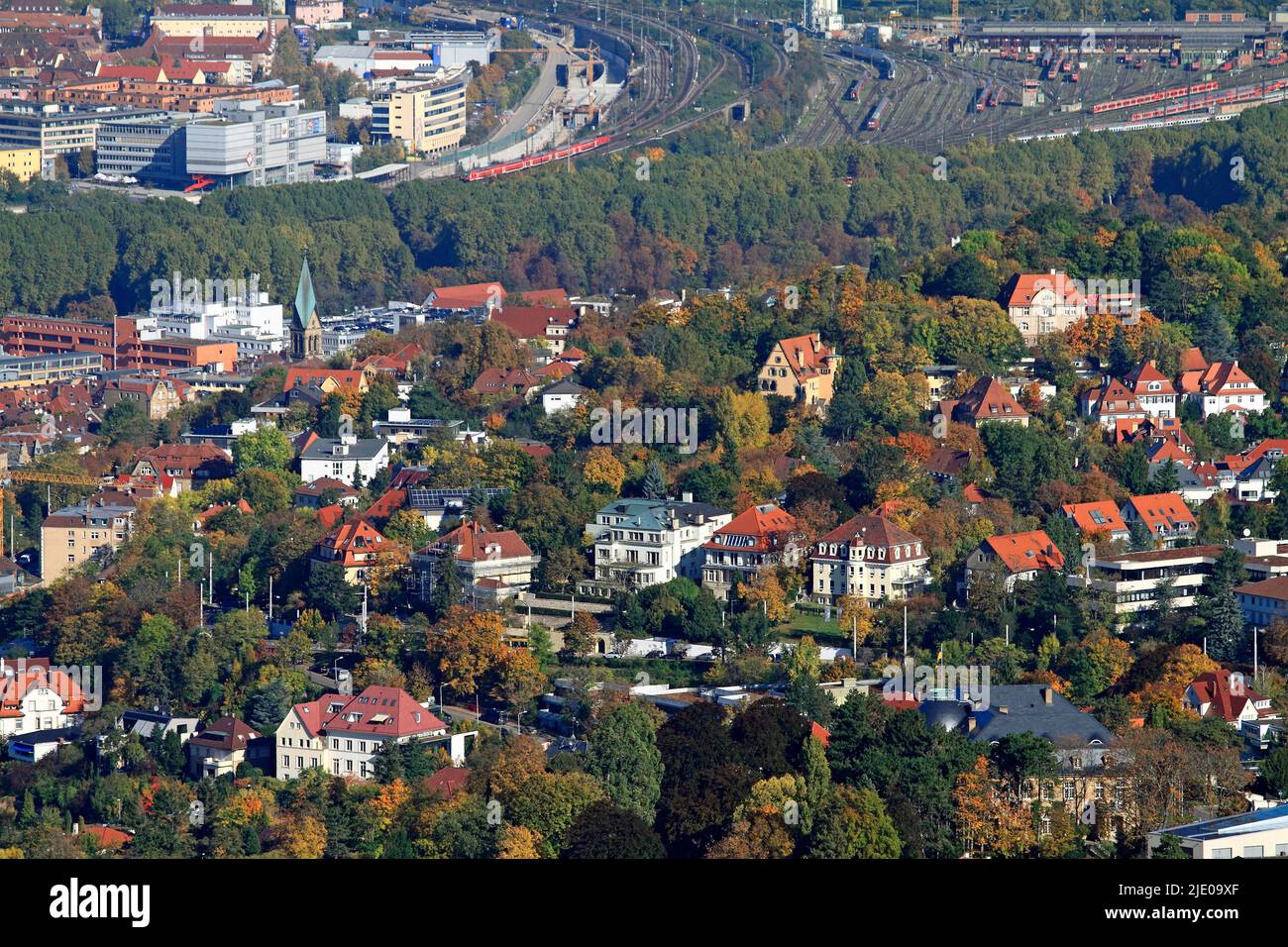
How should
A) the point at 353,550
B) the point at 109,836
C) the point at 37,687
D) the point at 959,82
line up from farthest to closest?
the point at 959,82 < the point at 353,550 < the point at 37,687 < the point at 109,836

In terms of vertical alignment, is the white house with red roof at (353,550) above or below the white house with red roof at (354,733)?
above

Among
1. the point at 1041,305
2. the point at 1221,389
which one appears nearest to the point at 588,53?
the point at 1041,305

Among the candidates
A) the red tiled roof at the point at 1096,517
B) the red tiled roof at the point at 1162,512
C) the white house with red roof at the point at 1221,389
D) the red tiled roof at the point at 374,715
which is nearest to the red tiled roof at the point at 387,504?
the red tiled roof at the point at 374,715

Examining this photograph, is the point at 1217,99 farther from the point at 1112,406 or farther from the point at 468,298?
the point at 1112,406

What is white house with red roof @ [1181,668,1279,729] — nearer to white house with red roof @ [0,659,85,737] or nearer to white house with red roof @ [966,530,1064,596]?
white house with red roof @ [966,530,1064,596]

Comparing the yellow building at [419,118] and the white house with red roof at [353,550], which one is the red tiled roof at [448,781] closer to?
the white house with red roof at [353,550]

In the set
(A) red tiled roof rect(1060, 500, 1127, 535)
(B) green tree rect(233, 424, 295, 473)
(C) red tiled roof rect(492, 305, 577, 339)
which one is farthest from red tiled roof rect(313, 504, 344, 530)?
(C) red tiled roof rect(492, 305, 577, 339)
